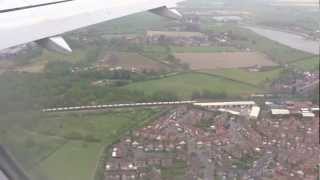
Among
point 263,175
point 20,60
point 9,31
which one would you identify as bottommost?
point 263,175

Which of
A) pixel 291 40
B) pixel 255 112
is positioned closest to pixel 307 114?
pixel 255 112

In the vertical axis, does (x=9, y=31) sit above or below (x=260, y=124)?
above

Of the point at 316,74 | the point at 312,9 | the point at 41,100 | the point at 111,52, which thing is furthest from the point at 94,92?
the point at 312,9

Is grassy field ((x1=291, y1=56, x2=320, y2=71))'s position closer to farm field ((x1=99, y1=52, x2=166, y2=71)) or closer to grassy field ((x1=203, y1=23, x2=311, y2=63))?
grassy field ((x1=203, y1=23, x2=311, y2=63))

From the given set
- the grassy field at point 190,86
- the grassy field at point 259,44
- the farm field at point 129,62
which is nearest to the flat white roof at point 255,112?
the grassy field at point 190,86

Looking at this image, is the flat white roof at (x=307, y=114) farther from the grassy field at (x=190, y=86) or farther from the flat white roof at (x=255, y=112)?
the grassy field at (x=190, y=86)

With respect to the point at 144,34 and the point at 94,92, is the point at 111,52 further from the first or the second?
the point at 94,92

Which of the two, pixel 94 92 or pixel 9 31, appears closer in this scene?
pixel 9 31
